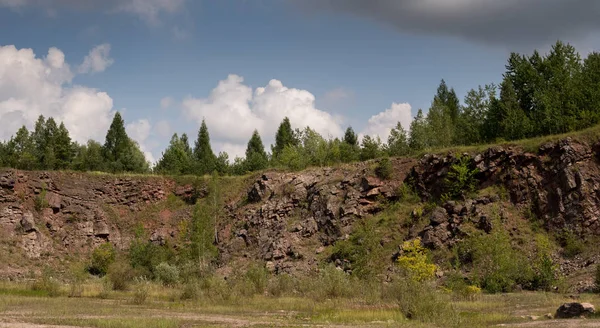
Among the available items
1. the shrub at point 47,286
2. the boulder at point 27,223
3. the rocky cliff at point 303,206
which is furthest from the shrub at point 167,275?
the boulder at point 27,223

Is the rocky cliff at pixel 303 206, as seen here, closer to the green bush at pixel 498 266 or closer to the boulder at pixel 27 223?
the boulder at pixel 27 223

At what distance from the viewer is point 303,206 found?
74375mm

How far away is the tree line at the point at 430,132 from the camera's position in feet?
226

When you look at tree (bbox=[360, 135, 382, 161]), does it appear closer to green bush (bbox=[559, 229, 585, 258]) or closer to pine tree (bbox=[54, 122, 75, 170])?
green bush (bbox=[559, 229, 585, 258])

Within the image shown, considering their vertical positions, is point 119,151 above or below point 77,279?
above

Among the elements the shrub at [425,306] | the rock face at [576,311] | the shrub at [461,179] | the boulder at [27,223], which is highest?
the shrub at [461,179]

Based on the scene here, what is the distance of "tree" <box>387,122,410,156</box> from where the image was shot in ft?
263

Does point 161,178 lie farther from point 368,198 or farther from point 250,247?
point 368,198

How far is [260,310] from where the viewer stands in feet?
122

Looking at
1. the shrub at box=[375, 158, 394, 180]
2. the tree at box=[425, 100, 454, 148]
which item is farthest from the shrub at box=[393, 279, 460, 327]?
the tree at box=[425, 100, 454, 148]

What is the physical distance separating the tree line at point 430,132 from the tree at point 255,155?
235mm

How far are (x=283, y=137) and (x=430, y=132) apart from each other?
46.5 meters

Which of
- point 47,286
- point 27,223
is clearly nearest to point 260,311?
point 47,286

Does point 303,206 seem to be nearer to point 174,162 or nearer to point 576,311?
point 174,162
